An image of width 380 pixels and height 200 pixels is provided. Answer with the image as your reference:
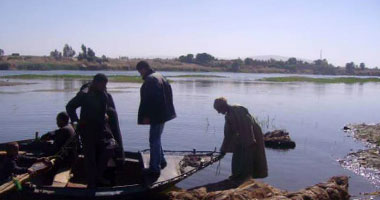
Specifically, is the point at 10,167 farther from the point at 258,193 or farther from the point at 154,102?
the point at 258,193

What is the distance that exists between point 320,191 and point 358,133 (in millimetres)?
11279

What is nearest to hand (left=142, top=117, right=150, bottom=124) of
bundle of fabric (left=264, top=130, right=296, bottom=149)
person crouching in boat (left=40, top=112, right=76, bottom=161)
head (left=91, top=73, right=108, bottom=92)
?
head (left=91, top=73, right=108, bottom=92)

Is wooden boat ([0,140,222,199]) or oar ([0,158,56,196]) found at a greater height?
oar ([0,158,56,196])

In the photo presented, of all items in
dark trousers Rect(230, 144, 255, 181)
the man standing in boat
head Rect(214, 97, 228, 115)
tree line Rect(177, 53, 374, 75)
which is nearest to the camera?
the man standing in boat

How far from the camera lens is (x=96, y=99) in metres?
7.44

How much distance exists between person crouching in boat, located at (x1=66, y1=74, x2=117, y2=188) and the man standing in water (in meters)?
2.35

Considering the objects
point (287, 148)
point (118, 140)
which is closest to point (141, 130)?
point (287, 148)

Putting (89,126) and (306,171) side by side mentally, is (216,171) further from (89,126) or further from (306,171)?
(89,126)

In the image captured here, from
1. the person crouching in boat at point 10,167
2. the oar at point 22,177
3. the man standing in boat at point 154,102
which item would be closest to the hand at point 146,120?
the man standing in boat at point 154,102

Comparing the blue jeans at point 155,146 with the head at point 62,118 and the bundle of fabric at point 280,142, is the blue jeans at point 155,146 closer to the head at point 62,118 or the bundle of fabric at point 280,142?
the head at point 62,118

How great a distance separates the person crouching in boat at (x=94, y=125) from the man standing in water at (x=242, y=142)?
2355mm

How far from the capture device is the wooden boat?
7.41 metres

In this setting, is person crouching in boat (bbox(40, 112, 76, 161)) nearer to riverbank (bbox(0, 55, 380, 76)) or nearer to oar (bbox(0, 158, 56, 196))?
oar (bbox(0, 158, 56, 196))

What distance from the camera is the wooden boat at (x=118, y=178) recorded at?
7.41 metres
